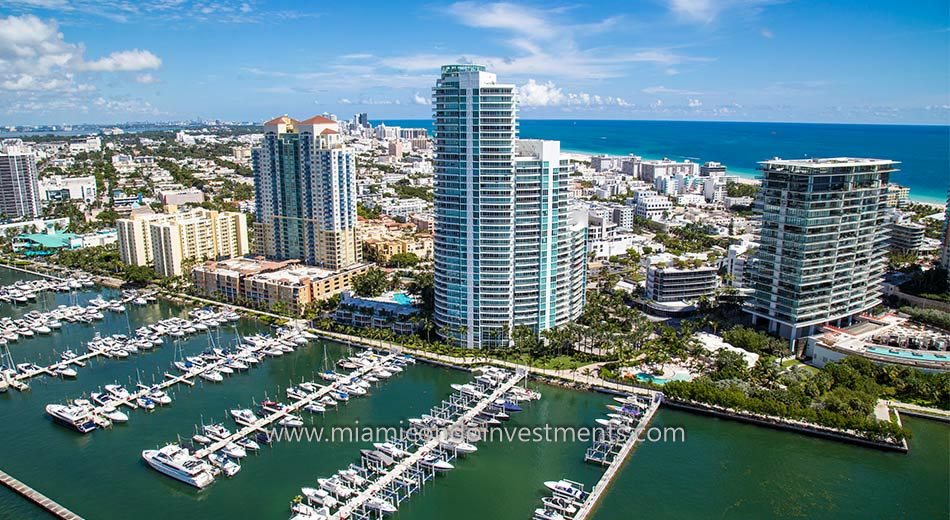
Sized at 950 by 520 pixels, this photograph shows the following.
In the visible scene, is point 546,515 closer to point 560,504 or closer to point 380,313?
point 560,504

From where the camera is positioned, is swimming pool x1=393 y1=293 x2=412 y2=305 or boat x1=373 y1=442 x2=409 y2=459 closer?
boat x1=373 y1=442 x2=409 y2=459

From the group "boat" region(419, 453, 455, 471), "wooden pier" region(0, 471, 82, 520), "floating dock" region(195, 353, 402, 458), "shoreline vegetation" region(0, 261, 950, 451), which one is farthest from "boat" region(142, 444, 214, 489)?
"shoreline vegetation" region(0, 261, 950, 451)

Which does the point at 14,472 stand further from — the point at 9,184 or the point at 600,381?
the point at 9,184

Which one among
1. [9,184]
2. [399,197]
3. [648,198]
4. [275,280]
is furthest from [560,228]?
[9,184]

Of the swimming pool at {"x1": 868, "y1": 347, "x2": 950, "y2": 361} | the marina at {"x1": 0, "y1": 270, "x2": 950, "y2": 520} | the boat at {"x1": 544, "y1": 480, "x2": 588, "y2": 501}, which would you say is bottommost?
the marina at {"x1": 0, "y1": 270, "x2": 950, "y2": 520}

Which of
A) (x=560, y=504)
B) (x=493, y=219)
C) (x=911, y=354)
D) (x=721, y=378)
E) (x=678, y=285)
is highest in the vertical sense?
(x=493, y=219)

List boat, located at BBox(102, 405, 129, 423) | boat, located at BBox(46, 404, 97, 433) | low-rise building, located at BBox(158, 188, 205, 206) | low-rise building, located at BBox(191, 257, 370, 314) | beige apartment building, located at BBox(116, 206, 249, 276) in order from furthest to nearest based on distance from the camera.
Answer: low-rise building, located at BBox(158, 188, 205, 206)
beige apartment building, located at BBox(116, 206, 249, 276)
low-rise building, located at BBox(191, 257, 370, 314)
boat, located at BBox(102, 405, 129, 423)
boat, located at BBox(46, 404, 97, 433)

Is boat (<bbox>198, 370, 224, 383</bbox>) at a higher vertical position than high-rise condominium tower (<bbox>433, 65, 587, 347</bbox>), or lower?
lower

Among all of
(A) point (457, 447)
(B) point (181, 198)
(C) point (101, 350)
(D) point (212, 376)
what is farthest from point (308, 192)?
(B) point (181, 198)

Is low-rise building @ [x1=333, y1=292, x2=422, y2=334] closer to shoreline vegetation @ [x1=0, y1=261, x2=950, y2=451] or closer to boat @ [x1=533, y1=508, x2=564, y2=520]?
shoreline vegetation @ [x1=0, y1=261, x2=950, y2=451]
